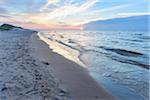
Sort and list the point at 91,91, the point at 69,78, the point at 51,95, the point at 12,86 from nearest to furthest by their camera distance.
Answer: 1. the point at 51,95
2. the point at 12,86
3. the point at 91,91
4. the point at 69,78

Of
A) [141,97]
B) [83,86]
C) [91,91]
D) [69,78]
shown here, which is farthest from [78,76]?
[141,97]

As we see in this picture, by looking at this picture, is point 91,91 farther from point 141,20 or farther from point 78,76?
point 141,20

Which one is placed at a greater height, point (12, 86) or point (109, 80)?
point (12, 86)

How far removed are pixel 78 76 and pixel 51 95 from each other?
10.3ft

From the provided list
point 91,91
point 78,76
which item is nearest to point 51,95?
point 91,91

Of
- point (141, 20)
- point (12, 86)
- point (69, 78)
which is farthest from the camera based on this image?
point (141, 20)

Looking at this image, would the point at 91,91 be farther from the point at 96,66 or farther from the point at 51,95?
the point at 96,66

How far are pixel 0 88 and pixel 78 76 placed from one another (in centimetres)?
349

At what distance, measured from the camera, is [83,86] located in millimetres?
7344

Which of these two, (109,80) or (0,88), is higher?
(0,88)

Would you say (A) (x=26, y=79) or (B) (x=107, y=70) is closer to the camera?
(A) (x=26, y=79)

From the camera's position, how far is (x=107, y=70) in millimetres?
10750

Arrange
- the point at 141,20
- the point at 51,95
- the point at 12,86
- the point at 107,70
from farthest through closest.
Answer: the point at 141,20
the point at 107,70
the point at 12,86
the point at 51,95

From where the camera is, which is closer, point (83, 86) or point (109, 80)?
point (83, 86)
